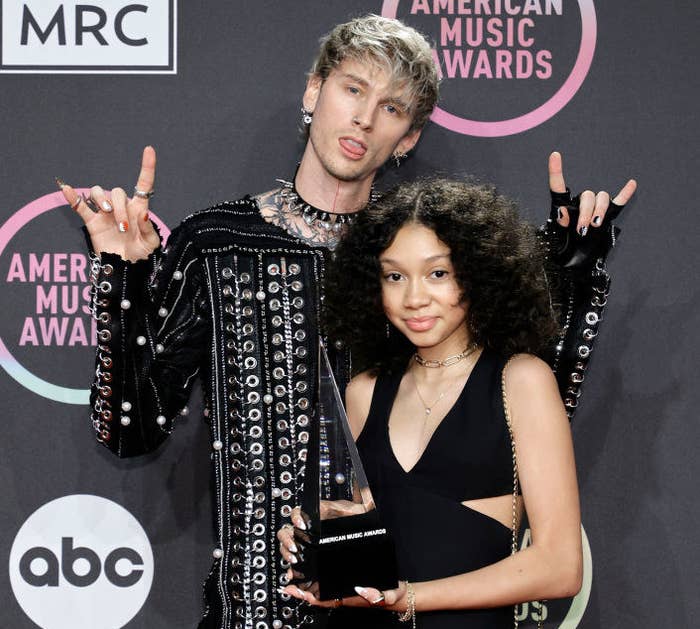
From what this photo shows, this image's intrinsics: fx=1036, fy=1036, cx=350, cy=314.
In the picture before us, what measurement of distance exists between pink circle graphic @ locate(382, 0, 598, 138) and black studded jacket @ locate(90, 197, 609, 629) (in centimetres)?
51

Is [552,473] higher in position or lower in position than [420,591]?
higher

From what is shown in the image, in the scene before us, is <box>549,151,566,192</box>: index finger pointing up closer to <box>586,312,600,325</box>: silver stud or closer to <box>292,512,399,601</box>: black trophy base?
<box>586,312,600,325</box>: silver stud

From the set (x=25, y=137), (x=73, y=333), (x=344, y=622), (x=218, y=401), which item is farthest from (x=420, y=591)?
(x=25, y=137)

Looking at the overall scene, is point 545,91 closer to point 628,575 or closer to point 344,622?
point 628,575

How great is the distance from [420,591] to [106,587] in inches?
47.1

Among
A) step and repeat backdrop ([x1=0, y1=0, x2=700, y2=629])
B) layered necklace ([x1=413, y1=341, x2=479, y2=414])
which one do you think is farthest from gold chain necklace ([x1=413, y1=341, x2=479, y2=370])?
step and repeat backdrop ([x1=0, y1=0, x2=700, y2=629])

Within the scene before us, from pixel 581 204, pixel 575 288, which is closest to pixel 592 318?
pixel 575 288

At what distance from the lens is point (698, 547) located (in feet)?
8.50

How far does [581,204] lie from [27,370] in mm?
1439

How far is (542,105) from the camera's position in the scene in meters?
2.65

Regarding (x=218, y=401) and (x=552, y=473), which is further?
(x=218, y=401)

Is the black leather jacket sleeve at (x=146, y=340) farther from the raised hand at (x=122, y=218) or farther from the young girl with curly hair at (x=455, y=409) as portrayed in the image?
the young girl with curly hair at (x=455, y=409)

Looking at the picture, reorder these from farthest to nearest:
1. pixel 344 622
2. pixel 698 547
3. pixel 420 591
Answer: pixel 698 547 < pixel 344 622 < pixel 420 591

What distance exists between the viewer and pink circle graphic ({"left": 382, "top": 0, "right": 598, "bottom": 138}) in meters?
2.64
